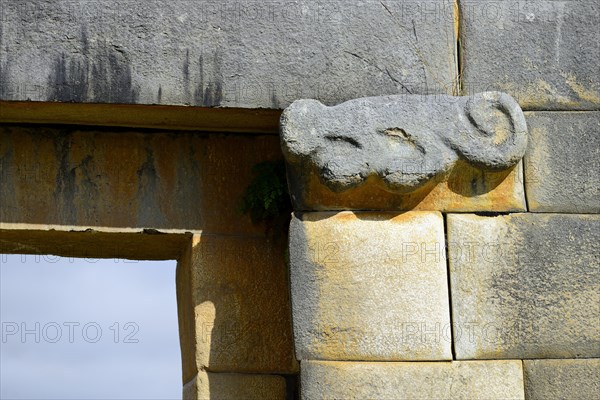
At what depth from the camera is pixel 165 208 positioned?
18.6 ft

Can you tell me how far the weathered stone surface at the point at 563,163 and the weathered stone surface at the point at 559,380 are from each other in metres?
0.70

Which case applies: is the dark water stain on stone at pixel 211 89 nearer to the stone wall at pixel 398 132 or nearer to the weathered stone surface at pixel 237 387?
the stone wall at pixel 398 132

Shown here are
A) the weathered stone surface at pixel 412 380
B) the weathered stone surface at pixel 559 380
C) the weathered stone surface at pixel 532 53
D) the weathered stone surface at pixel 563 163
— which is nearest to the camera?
the weathered stone surface at pixel 412 380

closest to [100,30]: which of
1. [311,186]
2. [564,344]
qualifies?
[311,186]

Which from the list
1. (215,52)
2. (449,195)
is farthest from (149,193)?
(449,195)

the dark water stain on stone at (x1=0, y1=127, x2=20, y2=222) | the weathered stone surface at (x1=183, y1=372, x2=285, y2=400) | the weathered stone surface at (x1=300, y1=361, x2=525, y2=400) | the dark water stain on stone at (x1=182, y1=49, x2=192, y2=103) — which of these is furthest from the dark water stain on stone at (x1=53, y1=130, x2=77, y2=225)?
the weathered stone surface at (x1=300, y1=361, x2=525, y2=400)

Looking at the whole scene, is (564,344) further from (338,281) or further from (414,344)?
(338,281)

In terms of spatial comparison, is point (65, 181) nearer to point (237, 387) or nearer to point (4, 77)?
point (4, 77)

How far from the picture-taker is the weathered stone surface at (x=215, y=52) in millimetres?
4988

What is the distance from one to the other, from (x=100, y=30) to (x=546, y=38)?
6.70 feet

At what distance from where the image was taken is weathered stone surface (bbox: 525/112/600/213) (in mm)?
5105

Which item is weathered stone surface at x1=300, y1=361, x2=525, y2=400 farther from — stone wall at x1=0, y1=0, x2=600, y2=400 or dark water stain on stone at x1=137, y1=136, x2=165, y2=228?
dark water stain on stone at x1=137, y1=136, x2=165, y2=228

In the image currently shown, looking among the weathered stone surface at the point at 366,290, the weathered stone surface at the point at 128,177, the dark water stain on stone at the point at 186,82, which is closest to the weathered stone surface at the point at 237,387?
the weathered stone surface at the point at 128,177

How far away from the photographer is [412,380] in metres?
4.79
